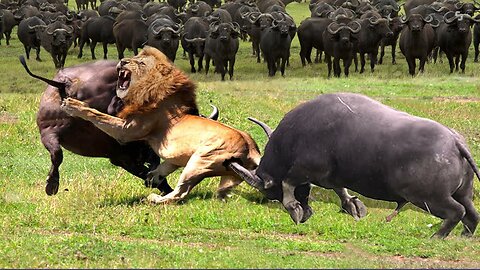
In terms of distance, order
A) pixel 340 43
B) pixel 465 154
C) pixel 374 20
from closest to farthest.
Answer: pixel 465 154
pixel 340 43
pixel 374 20

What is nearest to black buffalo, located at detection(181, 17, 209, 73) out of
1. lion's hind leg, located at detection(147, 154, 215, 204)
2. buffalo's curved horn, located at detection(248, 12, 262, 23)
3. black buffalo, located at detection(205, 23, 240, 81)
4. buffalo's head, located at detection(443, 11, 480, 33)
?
black buffalo, located at detection(205, 23, 240, 81)

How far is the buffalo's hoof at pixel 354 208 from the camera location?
27.8ft

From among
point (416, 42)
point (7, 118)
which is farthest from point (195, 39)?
point (7, 118)

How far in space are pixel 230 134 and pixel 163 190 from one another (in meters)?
1.03

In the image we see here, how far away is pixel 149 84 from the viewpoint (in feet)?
29.2

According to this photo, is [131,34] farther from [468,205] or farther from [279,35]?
[468,205]

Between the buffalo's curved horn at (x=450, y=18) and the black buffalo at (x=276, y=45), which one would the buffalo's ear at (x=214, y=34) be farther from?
the buffalo's curved horn at (x=450, y=18)

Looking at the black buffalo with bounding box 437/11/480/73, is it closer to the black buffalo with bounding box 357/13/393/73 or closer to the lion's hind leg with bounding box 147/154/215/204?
the black buffalo with bounding box 357/13/393/73

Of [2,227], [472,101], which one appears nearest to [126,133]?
[2,227]

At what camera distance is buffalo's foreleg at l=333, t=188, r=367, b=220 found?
846 centimetres

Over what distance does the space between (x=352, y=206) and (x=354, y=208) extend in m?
0.03

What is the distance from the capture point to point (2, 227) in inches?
317

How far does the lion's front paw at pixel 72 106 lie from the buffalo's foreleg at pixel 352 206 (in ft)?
8.71

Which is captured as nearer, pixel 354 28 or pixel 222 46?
pixel 222 46
